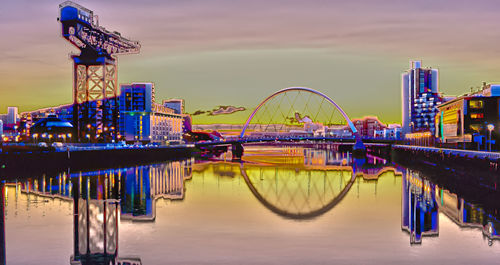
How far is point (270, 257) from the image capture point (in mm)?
22156

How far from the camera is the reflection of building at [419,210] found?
28.2m

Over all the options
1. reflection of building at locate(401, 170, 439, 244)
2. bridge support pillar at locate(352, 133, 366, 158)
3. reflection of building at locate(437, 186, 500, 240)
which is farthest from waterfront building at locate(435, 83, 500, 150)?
reflection of building at locate(437, 186, 500, 240)

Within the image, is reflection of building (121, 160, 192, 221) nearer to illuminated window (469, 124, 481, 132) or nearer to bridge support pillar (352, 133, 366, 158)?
illuminated window (469, 124, 481, 132)

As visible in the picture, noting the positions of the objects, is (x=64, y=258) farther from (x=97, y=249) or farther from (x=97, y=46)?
(x=97, y=46)

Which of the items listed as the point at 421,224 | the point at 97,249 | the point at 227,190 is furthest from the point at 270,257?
the point at 227,190

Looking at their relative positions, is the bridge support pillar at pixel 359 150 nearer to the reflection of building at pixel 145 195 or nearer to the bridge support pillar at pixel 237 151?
the bridge support pillar at pixel 237 151

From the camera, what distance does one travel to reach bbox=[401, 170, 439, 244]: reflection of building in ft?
92.6

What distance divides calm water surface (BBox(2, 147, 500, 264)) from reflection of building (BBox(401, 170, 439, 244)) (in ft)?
0.21

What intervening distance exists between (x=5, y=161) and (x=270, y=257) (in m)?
49.3

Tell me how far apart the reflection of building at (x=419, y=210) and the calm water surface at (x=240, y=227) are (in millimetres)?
65

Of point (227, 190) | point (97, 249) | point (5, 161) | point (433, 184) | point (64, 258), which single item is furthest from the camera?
point (5, 161)

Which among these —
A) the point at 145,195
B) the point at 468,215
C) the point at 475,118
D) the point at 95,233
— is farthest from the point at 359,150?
the point at 95,233

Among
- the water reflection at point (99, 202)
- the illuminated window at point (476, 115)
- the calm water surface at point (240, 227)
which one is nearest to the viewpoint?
the calm water surface at point (240, 227)

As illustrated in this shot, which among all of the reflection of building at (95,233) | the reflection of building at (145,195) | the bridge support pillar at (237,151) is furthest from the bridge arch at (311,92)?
the reflection of building at (95,233)
